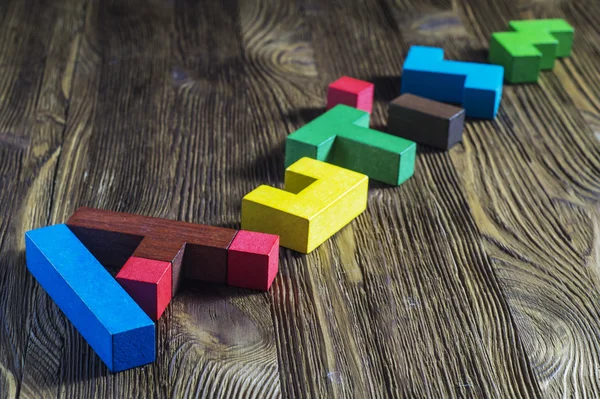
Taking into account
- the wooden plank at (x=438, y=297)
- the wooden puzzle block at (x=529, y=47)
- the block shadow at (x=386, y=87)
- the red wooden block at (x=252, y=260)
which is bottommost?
the block shadow at (x=386, y=87)

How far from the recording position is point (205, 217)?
160cm

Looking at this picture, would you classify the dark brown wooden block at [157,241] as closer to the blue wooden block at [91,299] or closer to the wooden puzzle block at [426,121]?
the blue wooden block at [91,299]

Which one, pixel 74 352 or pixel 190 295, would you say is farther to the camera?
pixel 190 295

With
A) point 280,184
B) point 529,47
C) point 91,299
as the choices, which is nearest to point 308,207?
point 280,184

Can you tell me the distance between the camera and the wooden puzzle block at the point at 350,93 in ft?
6.25

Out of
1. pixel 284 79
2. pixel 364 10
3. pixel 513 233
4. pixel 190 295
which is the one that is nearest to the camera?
pixel 190 295

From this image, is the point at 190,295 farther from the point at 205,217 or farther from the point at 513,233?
the point at 513,233

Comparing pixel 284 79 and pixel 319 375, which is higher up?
pixel 319 375

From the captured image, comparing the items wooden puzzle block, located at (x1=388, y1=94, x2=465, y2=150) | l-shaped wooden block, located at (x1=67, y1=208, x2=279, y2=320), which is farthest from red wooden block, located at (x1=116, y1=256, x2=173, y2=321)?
wooden puzzle block, located at (x1=388, y1=94, x2=465, y2=150)

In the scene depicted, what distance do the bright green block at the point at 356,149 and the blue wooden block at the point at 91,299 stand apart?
513 millimetres

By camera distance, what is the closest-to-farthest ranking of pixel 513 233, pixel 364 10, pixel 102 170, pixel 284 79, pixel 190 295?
pixel 190 295 < pixel 513 233 < pixel 102 170 < pixel 284 79 < pixel 364 10

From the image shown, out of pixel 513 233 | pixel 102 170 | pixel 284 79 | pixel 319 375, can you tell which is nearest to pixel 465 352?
pixel 319 375

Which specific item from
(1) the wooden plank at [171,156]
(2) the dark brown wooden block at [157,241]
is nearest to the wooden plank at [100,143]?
(1) the wooden plank at [171,156]

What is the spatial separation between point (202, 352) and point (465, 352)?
1.25ft
